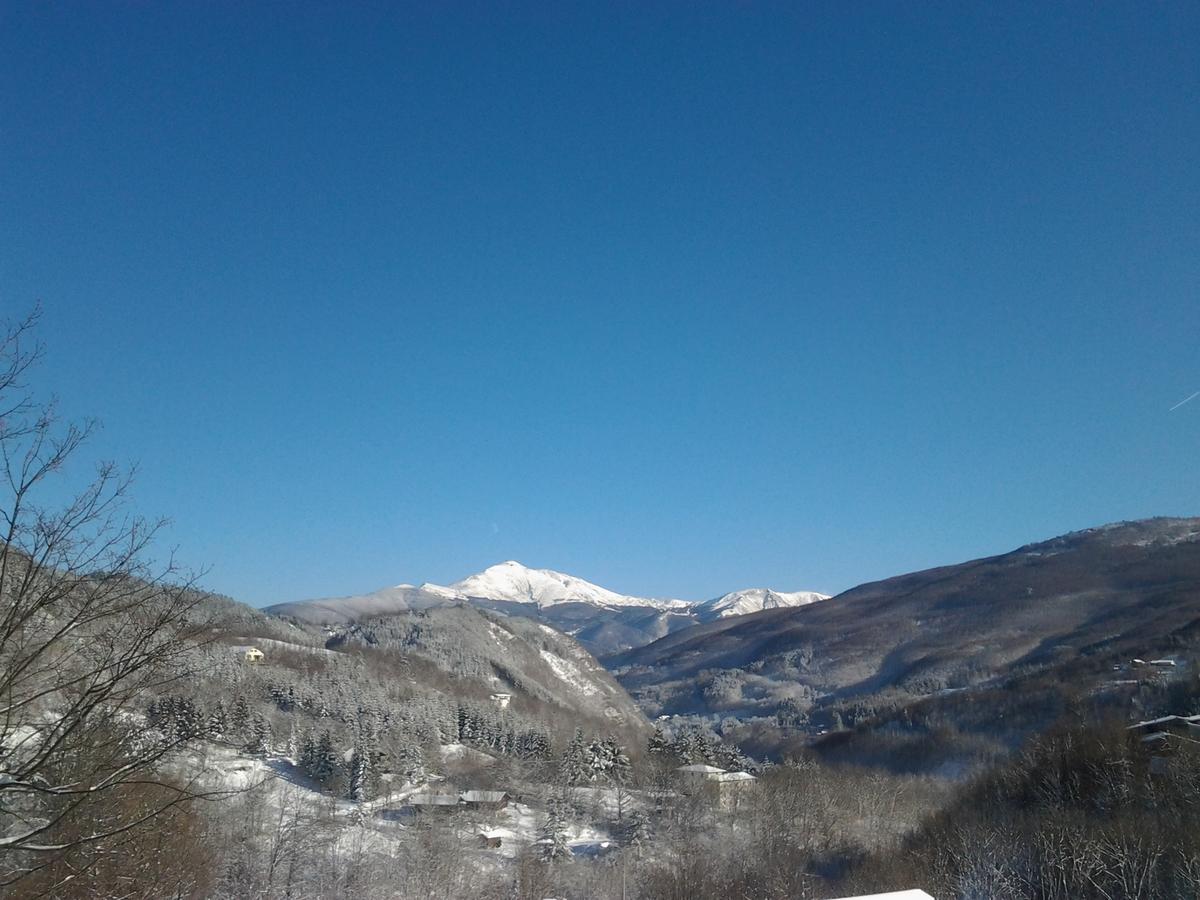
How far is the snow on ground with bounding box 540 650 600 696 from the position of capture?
504 feet

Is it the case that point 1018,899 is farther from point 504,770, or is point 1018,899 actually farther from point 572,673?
point 572,673

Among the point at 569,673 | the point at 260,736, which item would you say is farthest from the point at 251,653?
the point at 569,673

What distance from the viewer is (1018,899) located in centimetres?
2091

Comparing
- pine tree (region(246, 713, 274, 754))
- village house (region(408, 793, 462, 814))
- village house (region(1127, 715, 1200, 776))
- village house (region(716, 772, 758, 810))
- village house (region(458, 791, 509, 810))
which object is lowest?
village house (region(716, 772, 758, 810))

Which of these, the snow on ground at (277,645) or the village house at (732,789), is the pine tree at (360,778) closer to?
the village house at (732,789)

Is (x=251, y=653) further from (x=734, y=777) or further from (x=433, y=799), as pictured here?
(x=734, y=777)

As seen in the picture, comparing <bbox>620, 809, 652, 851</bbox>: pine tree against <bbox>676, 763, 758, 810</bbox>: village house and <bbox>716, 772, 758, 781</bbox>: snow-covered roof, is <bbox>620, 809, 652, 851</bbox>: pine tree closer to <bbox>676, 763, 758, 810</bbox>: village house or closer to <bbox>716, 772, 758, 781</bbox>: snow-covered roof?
<bbox>676, 763, 758, 810</bbox>: village house

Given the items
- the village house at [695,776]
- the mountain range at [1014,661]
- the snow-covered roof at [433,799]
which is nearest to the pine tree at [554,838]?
the snow-covered roof at [433,799]

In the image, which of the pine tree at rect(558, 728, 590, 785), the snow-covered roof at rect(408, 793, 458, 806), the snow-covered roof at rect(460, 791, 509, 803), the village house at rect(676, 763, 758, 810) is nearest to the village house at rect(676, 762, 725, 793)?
the village house at rect(676, 763, 758, 810)

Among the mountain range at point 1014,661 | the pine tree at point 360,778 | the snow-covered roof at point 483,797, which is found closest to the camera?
the snow-covered roof at point 483,797

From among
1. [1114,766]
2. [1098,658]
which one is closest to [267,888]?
[1114,766]

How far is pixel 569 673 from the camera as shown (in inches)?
6225

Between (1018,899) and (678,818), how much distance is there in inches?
1396

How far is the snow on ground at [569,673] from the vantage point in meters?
154
